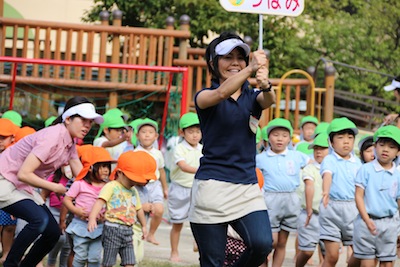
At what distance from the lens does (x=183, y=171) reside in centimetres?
995

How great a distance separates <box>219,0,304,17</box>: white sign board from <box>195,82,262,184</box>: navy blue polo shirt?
690 mm

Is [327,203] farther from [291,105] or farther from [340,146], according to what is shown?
[291,105]

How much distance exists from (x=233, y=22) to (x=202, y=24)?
642mm

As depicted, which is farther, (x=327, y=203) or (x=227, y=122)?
(x=327, y=203)

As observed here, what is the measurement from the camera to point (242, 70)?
5.35 meters

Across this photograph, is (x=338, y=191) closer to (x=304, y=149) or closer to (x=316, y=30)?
(x=304, y=149)

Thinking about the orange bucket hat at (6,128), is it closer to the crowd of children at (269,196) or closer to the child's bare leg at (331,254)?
the crowd of children at (269,196)

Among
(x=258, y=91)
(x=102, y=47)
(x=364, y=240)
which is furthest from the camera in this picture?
(x=102, y=47)

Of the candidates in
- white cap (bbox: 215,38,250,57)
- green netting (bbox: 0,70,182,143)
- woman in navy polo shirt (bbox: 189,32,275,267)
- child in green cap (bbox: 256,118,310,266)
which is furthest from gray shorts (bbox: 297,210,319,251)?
green netting (bbox: 0,70,182,143)

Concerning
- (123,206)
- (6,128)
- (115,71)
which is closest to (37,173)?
(123,206)

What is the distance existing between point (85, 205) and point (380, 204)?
2427 mm

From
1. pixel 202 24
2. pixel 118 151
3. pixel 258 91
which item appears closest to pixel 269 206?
pixel 118 151

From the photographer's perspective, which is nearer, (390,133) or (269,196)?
(390,133)

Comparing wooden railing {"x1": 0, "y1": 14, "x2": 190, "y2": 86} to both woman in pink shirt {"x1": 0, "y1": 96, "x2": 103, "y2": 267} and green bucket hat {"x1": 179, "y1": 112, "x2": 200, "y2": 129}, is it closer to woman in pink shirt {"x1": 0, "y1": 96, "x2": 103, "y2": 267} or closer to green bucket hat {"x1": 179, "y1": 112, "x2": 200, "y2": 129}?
green bucket hat {"x1": 179, "y1": 112, "x2": 200, "y2": 129}
